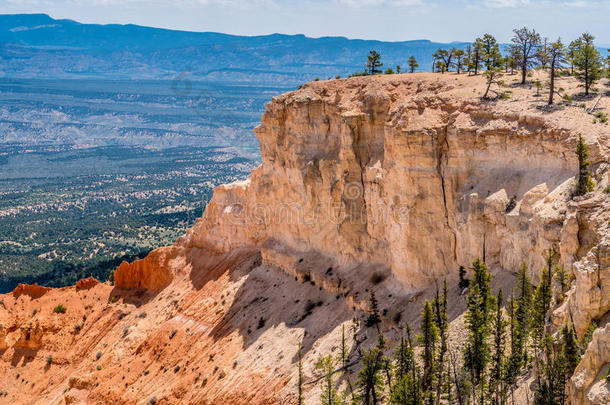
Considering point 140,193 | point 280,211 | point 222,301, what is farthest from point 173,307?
point 140,193

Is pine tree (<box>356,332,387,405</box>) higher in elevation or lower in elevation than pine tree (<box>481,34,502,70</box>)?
lower

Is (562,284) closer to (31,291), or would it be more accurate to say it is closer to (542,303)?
(542,303)

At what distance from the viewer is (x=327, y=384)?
122 feet

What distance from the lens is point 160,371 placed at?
50594mm

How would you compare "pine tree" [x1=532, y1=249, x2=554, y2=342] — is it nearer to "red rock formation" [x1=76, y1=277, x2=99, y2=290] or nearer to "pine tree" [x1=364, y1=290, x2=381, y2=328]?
"pine tree" [x1=364, y1=290, x2=381, y2=328]

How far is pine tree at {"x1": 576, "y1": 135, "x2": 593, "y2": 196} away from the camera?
29.9 metres

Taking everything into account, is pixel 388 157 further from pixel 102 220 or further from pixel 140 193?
pixel 140 193

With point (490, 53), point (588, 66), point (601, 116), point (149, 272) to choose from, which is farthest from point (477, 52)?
point (149, 272)

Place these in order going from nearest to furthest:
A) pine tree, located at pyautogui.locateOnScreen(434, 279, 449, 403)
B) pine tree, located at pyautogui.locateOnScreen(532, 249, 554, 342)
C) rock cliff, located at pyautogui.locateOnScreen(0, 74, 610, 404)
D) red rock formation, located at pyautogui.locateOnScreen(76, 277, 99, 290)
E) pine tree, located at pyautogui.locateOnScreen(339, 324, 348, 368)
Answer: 1. pine tree, located at pyautogui.locateOnScreen(532, 249, 554, 342)
2. pine tree, located at pyautogui.locateOnScreen(434, 279, 449, 403)
3. rock cliff, located at pyautogui.locateOnScreen(0, 74, 610, 404)
4. pine tree, located at pyautogui.locateOnScreen(339, 324, 348, 368)
5. red rock formation, located at pyautogui.locateOnScreen(76, 277, 99, 290)

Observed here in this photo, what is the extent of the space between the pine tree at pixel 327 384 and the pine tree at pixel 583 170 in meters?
15.7

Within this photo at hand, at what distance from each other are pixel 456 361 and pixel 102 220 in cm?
14025

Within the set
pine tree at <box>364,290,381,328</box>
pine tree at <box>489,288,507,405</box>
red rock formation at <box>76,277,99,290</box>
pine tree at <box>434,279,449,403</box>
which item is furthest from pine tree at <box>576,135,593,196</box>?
red rock formation at <box>76,277,99,290</box>

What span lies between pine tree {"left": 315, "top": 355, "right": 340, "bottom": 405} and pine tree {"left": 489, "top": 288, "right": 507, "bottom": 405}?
26.8 feet

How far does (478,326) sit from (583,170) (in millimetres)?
9136
